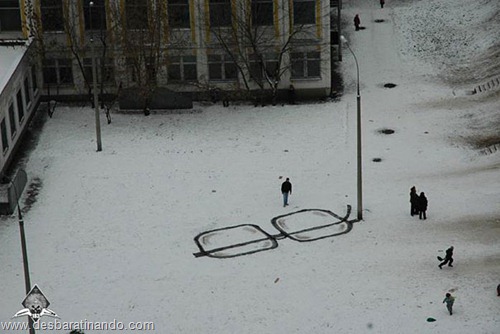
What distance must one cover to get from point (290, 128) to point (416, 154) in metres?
7.23

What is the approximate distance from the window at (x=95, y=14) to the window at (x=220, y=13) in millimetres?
5990

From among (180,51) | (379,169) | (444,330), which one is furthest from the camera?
(180,51)

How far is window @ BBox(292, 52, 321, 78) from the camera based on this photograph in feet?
200

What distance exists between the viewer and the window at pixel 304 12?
60188mm

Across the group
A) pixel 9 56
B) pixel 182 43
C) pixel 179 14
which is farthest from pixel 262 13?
pixel 9 56

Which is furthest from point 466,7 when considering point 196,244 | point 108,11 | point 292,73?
point 196,244

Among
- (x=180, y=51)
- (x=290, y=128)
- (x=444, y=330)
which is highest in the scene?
(x=180, y=51)

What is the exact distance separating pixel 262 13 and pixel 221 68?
389cm

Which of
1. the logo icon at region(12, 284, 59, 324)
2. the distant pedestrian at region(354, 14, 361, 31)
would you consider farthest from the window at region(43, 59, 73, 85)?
the logo icon at region(12, 284, 59, 324)

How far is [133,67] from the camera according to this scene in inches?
2352

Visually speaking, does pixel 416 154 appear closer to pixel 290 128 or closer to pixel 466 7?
pixel 290 128

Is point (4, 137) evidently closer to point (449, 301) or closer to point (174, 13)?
point (174, 13)

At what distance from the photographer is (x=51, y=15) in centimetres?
6012

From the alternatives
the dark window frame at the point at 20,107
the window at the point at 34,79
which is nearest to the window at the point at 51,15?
the window at the point at 34,79
